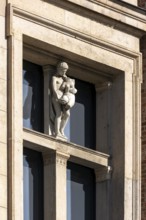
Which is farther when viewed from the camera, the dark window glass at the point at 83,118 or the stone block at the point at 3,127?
the dark window glass at the point at 83,118

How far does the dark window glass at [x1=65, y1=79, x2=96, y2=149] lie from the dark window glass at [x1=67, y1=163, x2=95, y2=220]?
17.5 inches

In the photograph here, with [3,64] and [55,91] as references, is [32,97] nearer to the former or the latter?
[55,91]

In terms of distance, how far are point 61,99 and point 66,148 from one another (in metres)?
0.76

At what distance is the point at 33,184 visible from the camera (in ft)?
114

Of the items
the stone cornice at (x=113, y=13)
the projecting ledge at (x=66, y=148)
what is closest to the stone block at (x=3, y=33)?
the stone cornice at (x=113, y=13)

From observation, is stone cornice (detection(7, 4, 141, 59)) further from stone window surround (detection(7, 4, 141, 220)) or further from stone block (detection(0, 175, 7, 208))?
stone block (detection(0, 175, 7, 208))

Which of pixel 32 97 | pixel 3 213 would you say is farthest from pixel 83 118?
pixel 3 213

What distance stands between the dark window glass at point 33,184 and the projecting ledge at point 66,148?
0.19 m

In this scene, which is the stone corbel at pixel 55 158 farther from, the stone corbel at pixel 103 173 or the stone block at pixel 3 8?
the stone block at pixel 3 8

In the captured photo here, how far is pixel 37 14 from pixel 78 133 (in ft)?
7.06

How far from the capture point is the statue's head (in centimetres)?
3519

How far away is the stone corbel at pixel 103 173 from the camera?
35.7 m

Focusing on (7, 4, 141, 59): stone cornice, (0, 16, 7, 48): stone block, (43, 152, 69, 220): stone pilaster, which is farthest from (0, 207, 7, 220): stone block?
(7, 4, 141, 59): stone cornice

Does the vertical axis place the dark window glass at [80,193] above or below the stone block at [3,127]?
below
